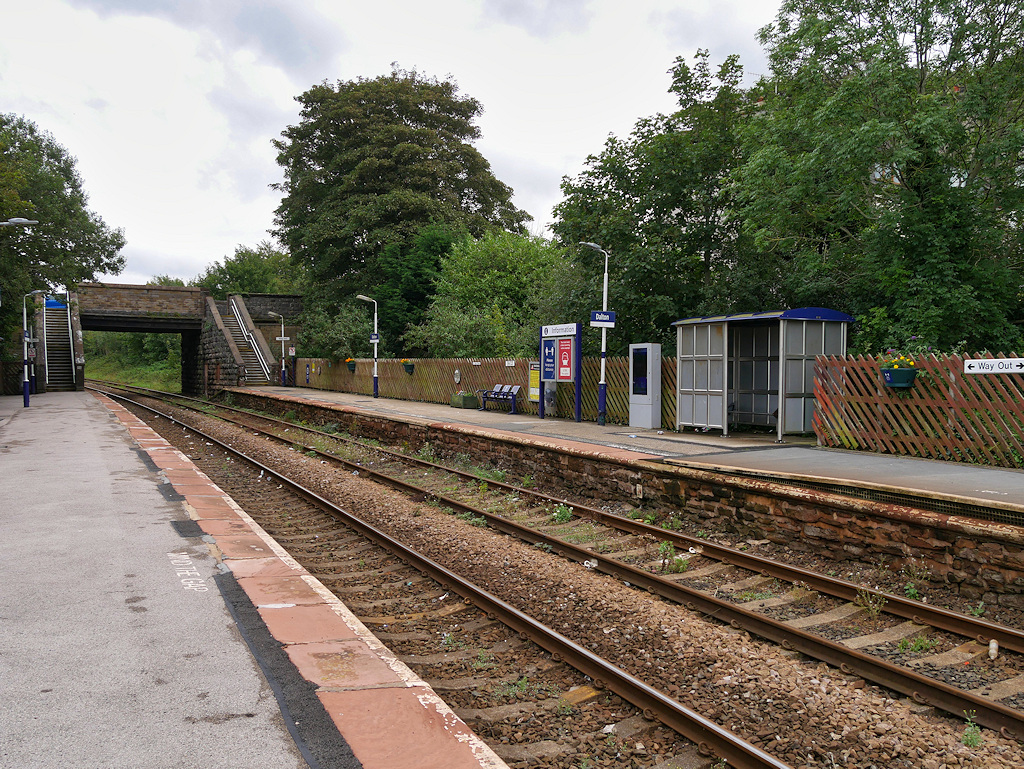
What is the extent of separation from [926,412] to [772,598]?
5.79m

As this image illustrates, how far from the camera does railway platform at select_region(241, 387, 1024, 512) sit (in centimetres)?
755

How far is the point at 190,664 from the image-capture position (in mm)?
4129

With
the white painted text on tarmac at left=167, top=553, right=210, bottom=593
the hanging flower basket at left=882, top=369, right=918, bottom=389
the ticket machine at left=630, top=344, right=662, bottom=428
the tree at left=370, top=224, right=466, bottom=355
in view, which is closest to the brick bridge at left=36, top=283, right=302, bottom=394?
the tree at left=370, top=224, right=466, bottom=355

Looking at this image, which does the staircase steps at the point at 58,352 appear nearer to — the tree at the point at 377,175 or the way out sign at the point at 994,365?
the tree at the point at 377,175

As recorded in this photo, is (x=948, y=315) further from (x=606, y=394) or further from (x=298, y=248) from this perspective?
(x=298, y=248)

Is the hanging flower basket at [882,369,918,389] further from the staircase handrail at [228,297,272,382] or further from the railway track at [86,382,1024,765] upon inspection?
the staircase handrail at [228,297,272,382]

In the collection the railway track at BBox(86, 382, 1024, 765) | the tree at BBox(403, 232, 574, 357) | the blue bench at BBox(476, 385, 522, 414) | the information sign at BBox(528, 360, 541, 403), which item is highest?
the tree at BBox(403, 232, 574, 357)

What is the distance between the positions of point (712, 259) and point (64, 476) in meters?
15.4

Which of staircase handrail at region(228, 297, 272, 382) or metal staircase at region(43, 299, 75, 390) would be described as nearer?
metal staircase at region(43, 299, 75, 390)

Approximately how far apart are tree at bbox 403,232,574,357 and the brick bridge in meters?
11.1

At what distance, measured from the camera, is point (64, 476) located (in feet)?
Result: 36.6

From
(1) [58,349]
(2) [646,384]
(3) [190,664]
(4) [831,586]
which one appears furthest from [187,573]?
(1) [58,349]

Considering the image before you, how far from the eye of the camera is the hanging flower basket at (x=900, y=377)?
10.4 metres

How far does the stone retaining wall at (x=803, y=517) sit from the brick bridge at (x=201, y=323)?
106 ft
